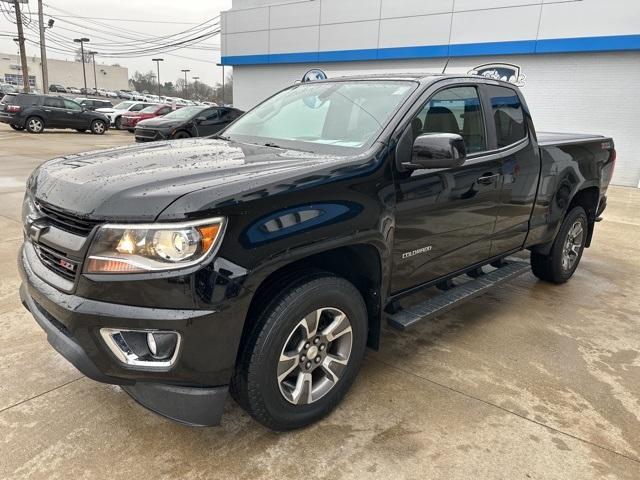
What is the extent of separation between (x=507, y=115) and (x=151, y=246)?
3113 mm

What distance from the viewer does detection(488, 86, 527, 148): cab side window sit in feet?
12.3

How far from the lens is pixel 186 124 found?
15.5 metres

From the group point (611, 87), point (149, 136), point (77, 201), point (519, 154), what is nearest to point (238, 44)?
point (149, 136)

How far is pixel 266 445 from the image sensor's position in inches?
96.3

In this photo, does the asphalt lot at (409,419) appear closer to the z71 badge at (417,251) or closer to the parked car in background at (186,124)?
the z71 badge at (417,251)

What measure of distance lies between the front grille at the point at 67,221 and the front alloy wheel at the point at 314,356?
3.37 feet

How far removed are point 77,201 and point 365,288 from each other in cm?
158

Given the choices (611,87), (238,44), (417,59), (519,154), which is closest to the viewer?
(519,154)

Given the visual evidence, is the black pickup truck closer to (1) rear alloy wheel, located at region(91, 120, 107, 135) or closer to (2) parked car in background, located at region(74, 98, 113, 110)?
(1) rear alloy wheel, located at region(91, 120, 107, 135)

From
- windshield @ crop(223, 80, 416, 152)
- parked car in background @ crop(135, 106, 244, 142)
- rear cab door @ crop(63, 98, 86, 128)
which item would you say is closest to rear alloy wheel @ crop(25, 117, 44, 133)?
rear cab door @ crop(63, 98, 86, 128)

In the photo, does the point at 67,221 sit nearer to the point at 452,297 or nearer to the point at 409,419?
the point at 409,419

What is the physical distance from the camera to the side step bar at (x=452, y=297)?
3.04 meters

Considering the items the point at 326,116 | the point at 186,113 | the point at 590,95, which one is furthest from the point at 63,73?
the point at 326,116

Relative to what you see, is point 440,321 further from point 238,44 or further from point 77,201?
point 238,44
